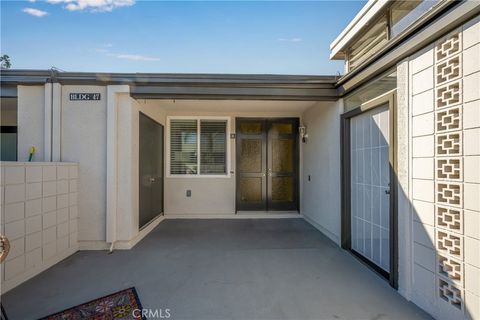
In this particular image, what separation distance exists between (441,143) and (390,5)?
5.99 feet

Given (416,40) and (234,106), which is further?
(234,106)

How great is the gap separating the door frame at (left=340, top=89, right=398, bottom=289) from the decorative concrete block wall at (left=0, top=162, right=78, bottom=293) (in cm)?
420

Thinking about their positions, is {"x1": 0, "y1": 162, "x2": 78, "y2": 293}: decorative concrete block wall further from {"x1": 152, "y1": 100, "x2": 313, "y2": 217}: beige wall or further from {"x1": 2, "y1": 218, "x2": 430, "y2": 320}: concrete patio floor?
{"x1": 152, "y1": 100, "x2": 313, "y2": 217}: beige wall

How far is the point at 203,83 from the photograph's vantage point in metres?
3.63

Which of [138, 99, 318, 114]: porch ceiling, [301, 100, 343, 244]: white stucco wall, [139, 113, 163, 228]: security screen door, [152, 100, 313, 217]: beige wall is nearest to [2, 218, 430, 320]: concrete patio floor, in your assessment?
[301, 100, 343, 244]: white stucco wall

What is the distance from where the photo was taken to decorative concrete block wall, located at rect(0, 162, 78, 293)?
2414 mm

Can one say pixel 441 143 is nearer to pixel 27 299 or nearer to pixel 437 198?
pixel 437 198

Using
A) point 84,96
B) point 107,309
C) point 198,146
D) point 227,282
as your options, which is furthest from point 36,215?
point 198,146

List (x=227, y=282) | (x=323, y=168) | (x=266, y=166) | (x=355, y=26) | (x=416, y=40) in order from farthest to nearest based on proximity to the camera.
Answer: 1. (x=266, y=166)
2. (x=323, y=168)
3. (x=355, y=26)
4. (x=227, y=282)
5. (x=416, y=40)

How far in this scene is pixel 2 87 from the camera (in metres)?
3.50

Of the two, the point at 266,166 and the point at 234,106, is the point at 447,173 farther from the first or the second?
the point at 266,166

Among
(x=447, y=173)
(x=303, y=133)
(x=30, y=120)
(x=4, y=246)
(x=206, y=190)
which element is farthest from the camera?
(x=206, y=190)

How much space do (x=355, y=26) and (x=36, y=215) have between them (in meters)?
4.97

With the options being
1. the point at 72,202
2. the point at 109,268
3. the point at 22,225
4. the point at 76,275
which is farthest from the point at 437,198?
the point at 72,202
